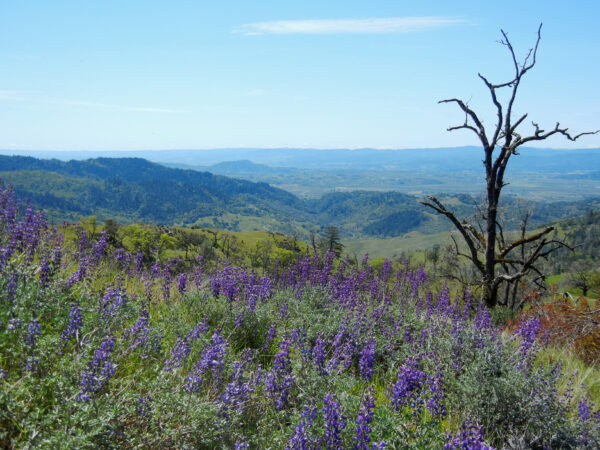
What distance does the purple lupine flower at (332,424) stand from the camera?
2.56m

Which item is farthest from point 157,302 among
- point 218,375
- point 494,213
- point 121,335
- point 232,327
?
point 494,213

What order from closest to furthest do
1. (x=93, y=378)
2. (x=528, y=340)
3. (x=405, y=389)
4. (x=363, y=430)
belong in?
(x=363, y=430)
(x=93, y=378)
(x=405, y=389)
(x=528, y=340)

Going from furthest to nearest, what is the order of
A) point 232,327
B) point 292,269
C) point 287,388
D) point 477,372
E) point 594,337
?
point 292,269, point 594,337, point 232,327, point 477,372, point 287,388

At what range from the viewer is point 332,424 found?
8.40ft

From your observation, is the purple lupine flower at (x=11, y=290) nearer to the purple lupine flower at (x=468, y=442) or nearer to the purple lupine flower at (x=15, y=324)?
the purple lupine flower at (x=15, y=324)

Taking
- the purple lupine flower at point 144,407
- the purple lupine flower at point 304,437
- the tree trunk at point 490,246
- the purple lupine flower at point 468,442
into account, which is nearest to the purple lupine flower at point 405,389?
the purple lupine flower at point 468,442

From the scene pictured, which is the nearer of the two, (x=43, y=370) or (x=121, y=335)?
(x=43, y=370)

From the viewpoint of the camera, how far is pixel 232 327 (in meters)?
5.41

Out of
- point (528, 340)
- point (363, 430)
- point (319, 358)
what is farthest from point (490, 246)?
point (363, 430)

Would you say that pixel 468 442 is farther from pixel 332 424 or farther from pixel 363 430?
pixel 332 424

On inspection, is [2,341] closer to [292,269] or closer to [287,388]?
[287,388]

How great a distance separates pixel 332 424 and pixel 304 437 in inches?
8.2

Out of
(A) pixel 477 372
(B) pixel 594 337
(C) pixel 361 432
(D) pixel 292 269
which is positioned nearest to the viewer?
(C) pixel 361 432

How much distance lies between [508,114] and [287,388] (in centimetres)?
908
